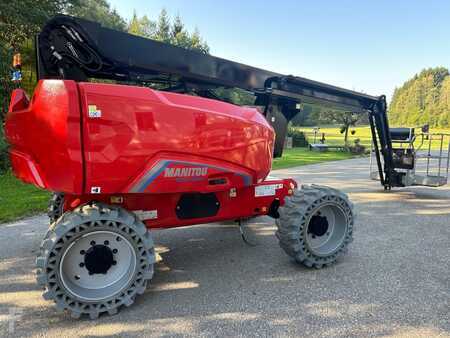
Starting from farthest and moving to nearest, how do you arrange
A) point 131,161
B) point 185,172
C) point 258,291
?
point 258,291 → point 185,172 → point 131,161

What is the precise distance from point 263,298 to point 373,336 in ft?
3.17

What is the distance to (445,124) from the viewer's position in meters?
70.3

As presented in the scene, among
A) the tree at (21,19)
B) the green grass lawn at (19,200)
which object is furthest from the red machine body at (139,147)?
the tree at (21,19)

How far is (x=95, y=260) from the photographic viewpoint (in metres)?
3.08

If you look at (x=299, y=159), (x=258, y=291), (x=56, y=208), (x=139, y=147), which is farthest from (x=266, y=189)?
(x=299, y=159)

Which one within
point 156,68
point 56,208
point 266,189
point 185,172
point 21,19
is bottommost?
point 56,208

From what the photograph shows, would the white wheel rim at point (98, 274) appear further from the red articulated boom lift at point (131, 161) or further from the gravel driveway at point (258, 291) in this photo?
the gravel driveway at point (258, 291)

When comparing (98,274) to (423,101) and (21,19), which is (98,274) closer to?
(21,19)

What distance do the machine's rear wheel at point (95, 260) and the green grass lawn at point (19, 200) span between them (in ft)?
12.0

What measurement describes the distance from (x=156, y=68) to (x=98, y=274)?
6.97ft

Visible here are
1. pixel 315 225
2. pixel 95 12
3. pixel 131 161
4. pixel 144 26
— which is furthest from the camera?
pixel 144 26

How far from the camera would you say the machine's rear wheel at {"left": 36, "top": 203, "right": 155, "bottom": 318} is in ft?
9.46

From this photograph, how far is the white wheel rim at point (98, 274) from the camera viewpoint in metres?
3.01

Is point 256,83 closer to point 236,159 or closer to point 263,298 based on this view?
point 236,159
